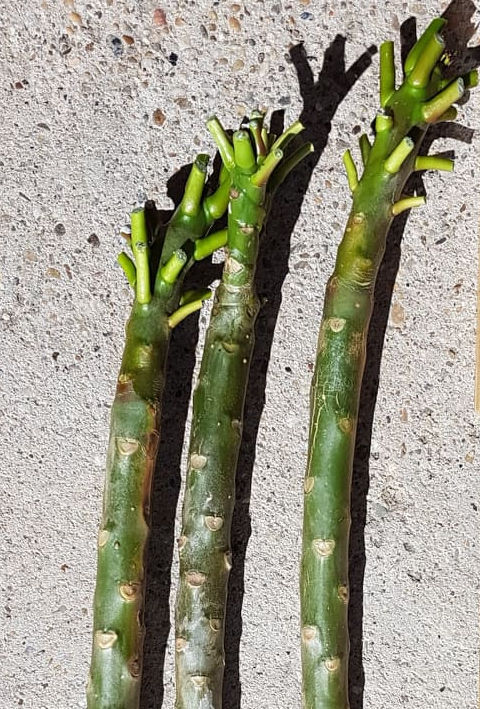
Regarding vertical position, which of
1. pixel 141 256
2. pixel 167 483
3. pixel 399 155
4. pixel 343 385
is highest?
pixel 399 155

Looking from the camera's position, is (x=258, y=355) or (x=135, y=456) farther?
(x=258, y=355)

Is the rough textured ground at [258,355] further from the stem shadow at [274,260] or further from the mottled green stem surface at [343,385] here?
the mottled green stem surface at [343,385]

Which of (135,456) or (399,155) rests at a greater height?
(399,155)

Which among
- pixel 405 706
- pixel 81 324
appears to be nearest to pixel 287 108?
pixel 81 324

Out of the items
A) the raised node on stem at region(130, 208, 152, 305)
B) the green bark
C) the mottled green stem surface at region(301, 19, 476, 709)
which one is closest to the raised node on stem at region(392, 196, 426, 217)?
the mottled green stem surface at region(301, 19, 476, 709)

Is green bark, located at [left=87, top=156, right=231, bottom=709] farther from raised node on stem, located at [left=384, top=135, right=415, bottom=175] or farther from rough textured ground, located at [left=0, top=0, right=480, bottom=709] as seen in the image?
raised node on stem, located at [left=384, top=135, right=415, bottom=175]

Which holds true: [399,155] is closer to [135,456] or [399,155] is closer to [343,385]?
[343,385]

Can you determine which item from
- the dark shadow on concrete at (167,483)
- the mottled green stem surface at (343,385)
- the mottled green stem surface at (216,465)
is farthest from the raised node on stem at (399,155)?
the dark shadow on concrete at (167,483)

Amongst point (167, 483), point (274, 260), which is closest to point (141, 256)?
point (274, 260)
